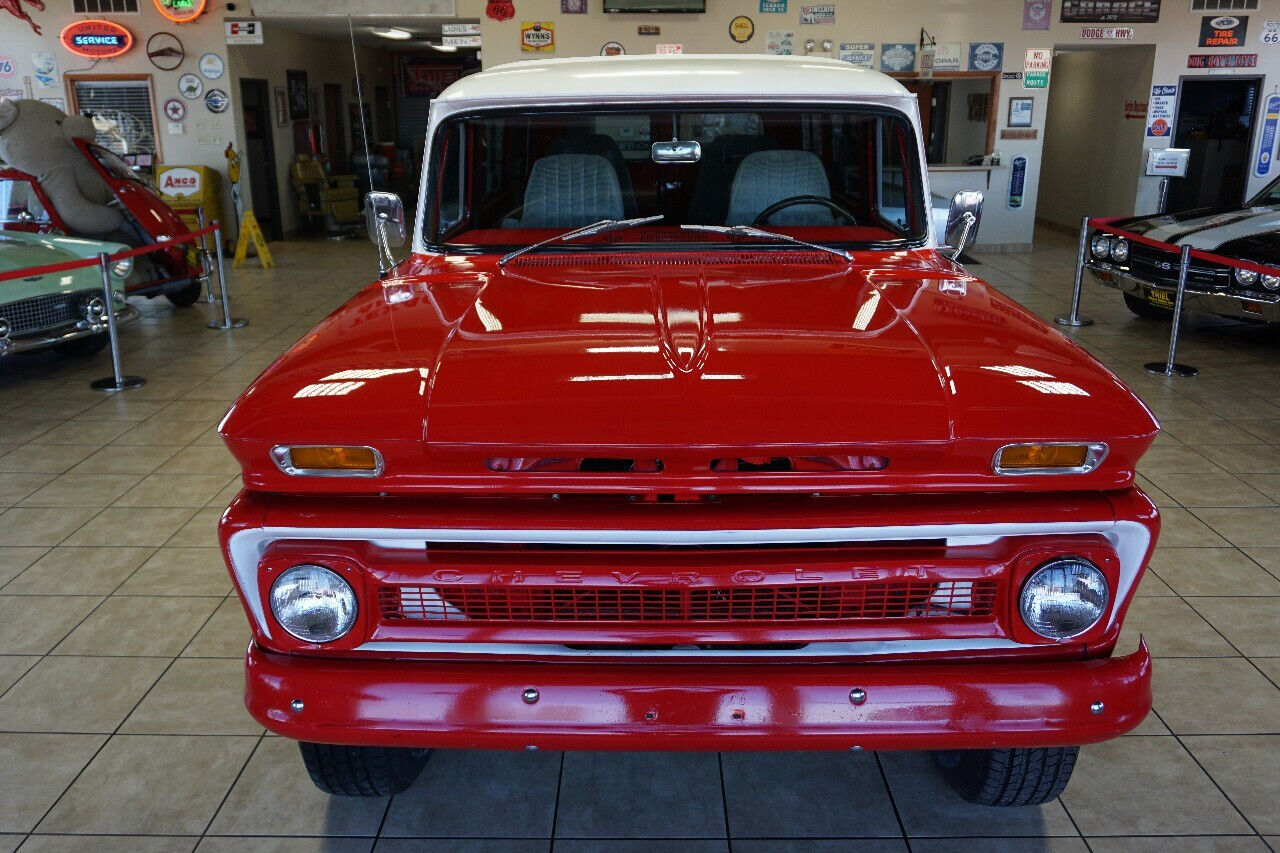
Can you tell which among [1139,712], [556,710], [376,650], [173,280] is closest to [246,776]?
[376,650]

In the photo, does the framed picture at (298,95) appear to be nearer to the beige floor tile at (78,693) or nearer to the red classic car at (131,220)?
the red classic car at (131,220)

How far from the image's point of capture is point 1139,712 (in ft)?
6.51

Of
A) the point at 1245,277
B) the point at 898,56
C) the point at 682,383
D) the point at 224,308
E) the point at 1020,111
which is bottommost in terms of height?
the point at 224,308

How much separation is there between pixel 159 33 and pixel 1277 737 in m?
13.6

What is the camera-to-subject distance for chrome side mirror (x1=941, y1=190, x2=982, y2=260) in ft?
10.5

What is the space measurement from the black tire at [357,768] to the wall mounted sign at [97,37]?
499 inches

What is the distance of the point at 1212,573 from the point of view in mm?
3930

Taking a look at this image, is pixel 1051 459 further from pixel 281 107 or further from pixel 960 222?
pixel 281 107

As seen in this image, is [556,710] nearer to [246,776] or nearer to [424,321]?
[424,321]

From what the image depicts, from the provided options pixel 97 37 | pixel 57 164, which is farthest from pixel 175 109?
pixel 57 164

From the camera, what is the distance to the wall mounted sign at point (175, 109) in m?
12.8

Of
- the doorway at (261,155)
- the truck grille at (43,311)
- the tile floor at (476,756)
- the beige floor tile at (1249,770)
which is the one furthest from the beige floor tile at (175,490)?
the doorway at (261,155)

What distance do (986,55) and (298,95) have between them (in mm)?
9390

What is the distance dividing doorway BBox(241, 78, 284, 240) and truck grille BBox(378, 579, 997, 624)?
41.0ft
